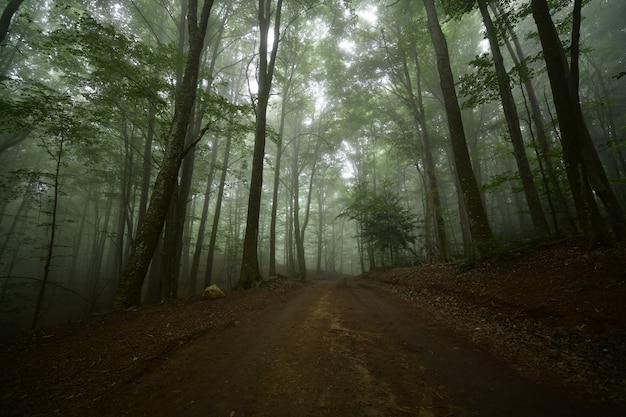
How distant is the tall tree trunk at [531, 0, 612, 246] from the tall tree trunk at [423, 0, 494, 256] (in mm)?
2074

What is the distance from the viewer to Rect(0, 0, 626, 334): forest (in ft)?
21.1

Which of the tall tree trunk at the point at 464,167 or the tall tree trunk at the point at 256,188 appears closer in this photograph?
the tall tree trunk at the point at 464,167

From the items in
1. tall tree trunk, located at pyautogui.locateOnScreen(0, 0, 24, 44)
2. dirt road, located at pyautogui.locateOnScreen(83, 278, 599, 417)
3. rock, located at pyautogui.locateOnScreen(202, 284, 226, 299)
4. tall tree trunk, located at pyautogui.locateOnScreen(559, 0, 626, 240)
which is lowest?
dirt road, located at pyautogui.locateOnScreen(83, 278, 599, 417)

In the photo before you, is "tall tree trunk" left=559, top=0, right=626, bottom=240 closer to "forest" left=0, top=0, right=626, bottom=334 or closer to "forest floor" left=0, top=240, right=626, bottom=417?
"forest" left=0, top=0, right=626, bottom=334

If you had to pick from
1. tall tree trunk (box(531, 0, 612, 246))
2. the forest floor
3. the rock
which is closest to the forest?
tall tree trunk (box(531, 0, 612, 246))

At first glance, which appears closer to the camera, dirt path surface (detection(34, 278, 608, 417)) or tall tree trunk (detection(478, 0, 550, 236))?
dirt path surface (detection(34, 278, 608, 417))

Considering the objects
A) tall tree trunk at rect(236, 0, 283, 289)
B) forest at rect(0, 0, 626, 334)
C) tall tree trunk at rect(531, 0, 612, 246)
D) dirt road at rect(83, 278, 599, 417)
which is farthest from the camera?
tall tree trunk at rect(236, 0, 283, 289)

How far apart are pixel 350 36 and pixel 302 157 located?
8.80 metres

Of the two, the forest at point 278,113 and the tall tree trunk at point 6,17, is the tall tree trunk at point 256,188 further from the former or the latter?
the tall tree trunk at point 6,17

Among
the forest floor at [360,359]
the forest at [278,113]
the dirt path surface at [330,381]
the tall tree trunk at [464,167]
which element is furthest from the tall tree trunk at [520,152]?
the dirt path surface at [330,381]

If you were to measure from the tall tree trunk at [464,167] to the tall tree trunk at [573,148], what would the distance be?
6.80 ft

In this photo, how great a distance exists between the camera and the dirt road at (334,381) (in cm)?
201

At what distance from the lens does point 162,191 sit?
237 inches

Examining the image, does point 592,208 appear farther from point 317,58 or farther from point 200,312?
point 317,58
